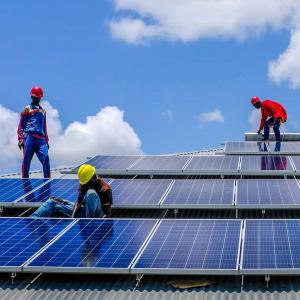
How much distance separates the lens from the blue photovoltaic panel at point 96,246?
1026 cm

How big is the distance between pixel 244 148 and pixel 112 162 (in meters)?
5.67

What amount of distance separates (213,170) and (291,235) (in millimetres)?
6724

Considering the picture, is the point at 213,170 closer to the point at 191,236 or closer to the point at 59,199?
the point at 59,199

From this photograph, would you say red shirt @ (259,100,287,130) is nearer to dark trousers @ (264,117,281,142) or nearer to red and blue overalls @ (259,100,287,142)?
red and blue overalls @ (259,100,287,142)

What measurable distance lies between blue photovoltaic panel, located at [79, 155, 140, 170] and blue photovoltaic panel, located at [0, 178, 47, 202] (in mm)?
2477

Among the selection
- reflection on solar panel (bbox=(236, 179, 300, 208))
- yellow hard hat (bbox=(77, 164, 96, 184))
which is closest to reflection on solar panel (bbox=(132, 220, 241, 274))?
yellow hard hat (bbox=(77, 164, 96, 184))

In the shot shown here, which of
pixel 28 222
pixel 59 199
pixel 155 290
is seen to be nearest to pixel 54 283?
pixel 155 290

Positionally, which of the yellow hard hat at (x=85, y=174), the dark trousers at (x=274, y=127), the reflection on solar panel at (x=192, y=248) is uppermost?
the dark trousers at (x=274, y=127)

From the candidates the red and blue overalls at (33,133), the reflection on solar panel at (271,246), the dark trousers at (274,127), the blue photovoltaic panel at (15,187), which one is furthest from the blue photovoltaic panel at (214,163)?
the reflection on solar panel at (271,246)

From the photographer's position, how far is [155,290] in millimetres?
10031

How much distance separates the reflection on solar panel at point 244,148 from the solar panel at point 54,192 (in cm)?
766

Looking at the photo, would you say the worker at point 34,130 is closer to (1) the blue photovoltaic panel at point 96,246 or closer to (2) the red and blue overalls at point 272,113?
(1) the blue photovoltaic panel at point 96,246

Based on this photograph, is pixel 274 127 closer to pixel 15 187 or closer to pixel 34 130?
pixel 34 130

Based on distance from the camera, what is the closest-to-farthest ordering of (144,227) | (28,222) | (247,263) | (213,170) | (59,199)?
(247,263), (144,227), (28,222), (59,199), (213,170)
